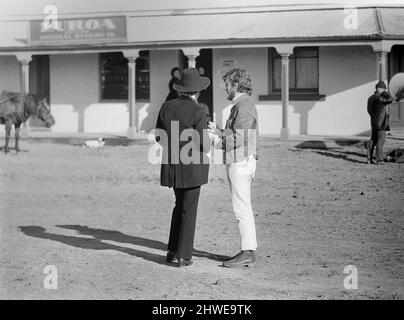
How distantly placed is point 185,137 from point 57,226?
3349 millimetres

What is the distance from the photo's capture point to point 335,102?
2170 centimetres

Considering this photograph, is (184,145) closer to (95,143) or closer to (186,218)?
(186,218)

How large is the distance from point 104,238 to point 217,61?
13.8 meters

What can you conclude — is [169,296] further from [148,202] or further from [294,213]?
[148,202]

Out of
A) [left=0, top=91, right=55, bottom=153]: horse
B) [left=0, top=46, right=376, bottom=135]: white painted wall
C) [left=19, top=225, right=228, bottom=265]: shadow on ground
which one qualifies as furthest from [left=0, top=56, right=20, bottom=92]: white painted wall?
[left=19, top=225, right=228, bottom=265]: shadow on ground

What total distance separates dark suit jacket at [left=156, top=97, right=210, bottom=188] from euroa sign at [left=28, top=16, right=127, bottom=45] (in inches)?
581

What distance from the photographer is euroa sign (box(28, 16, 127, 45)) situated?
2256cm

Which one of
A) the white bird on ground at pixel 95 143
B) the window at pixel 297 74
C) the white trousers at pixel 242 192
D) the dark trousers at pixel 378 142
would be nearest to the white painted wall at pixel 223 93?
the window at pixel 297 74

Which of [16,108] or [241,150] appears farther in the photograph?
[16,108]

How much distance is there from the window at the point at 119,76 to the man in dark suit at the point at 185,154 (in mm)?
15711

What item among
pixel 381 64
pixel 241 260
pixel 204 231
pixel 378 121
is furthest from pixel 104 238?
pixel 381 64

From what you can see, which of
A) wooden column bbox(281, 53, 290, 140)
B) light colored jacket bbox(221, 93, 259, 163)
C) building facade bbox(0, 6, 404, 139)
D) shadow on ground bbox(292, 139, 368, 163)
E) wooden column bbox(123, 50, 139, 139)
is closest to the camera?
light colored jacket bbox(221, 93, 259, 163)

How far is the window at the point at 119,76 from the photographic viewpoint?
77.7ft

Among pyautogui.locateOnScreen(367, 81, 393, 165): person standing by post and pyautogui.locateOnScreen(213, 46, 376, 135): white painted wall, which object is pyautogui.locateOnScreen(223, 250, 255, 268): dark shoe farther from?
pyautogui.locateOnScreen(213, 46, 376, 135): white painted wall
